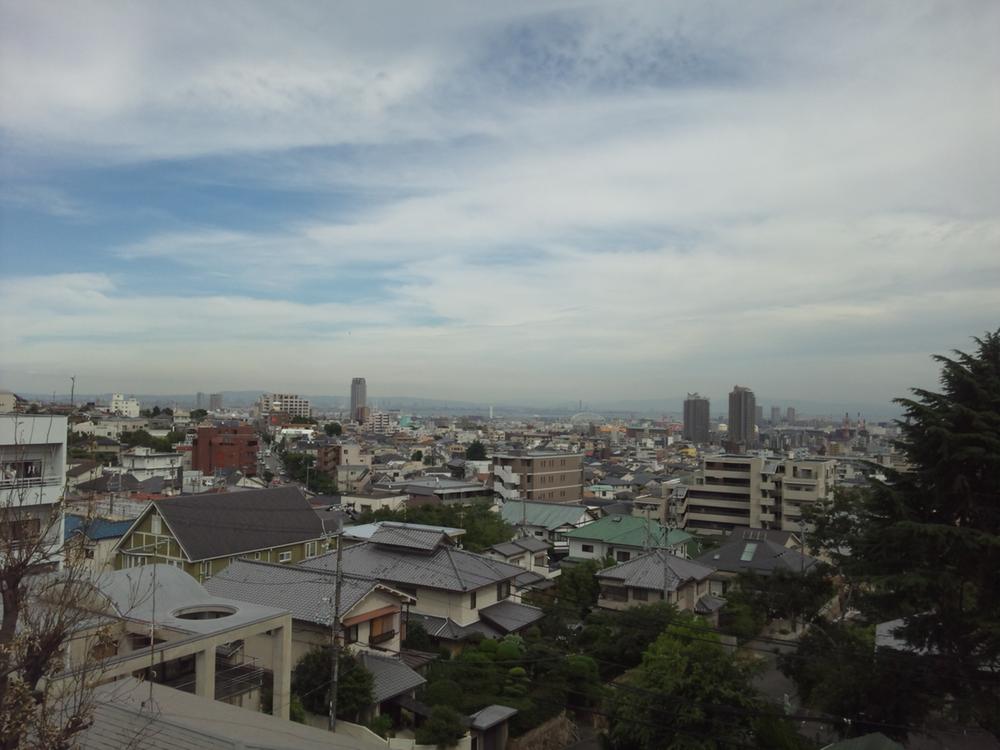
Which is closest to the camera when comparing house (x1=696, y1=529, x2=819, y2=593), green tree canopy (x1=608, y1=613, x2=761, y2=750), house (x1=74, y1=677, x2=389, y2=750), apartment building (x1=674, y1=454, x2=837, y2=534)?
house (x1=74, y1=677, x2=389, y2=750)

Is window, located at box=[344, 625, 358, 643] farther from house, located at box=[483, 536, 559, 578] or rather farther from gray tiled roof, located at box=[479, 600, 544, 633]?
house, located at box=[483, 536, 559, 578]

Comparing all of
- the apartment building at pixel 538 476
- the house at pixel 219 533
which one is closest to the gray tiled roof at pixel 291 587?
the house at pixel 219 533

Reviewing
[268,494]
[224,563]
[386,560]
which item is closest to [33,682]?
[386,560]

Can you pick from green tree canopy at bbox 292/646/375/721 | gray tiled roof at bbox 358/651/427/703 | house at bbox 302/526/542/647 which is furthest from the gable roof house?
house at bbox 302/526/542/647

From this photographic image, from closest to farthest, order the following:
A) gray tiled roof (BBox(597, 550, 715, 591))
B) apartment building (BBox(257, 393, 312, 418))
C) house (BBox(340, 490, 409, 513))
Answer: gray tiled roof (BBox(597, 550, 715, 591)), house (BBox(340, 490, 409, 513)), apartment building (BBox(257, 393, 312, 418))

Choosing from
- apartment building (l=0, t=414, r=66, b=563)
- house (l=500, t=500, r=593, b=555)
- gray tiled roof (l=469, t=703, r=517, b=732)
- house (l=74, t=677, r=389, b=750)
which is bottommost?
house (l=500, t=500, r=593, b=555)

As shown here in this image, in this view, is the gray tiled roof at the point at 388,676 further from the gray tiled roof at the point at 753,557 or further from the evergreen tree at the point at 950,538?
the gray tiled roof at the point at 753,557
